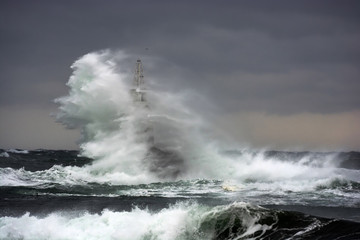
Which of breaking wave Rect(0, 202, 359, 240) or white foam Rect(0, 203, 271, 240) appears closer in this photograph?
breaking wave Rect(0, 202, 359, 240)

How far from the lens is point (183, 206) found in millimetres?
16688

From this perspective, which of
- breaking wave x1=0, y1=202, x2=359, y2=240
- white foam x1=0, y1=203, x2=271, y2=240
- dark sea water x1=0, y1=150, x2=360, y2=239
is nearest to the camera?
breaking wave x1=0, y1=202, x2=359, y2=240

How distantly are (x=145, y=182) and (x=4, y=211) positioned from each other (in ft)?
40.9

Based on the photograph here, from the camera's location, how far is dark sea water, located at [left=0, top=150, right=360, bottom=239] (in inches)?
589

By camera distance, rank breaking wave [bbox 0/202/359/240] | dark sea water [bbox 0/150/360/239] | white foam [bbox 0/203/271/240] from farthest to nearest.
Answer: white foam [bbox 0/203/271/240] < dark sea water [bbox 0/150/360/239] < breaking wave [bbox 0/202/359/240]

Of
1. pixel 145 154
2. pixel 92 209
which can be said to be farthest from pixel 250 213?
pixel 145 154

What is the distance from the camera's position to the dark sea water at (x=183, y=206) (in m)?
15.0

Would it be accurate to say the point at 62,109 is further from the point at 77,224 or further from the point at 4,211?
the point at 77,224

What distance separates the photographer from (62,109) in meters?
38.9

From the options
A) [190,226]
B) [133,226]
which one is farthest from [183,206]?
[133,226]

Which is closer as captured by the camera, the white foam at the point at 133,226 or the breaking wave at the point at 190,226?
the breaking wave at the point at 190,226

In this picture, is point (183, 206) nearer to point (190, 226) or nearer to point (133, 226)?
point (190, 226)

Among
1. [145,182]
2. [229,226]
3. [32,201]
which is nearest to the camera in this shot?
[229,226]

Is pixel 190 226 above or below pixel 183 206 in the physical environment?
below
